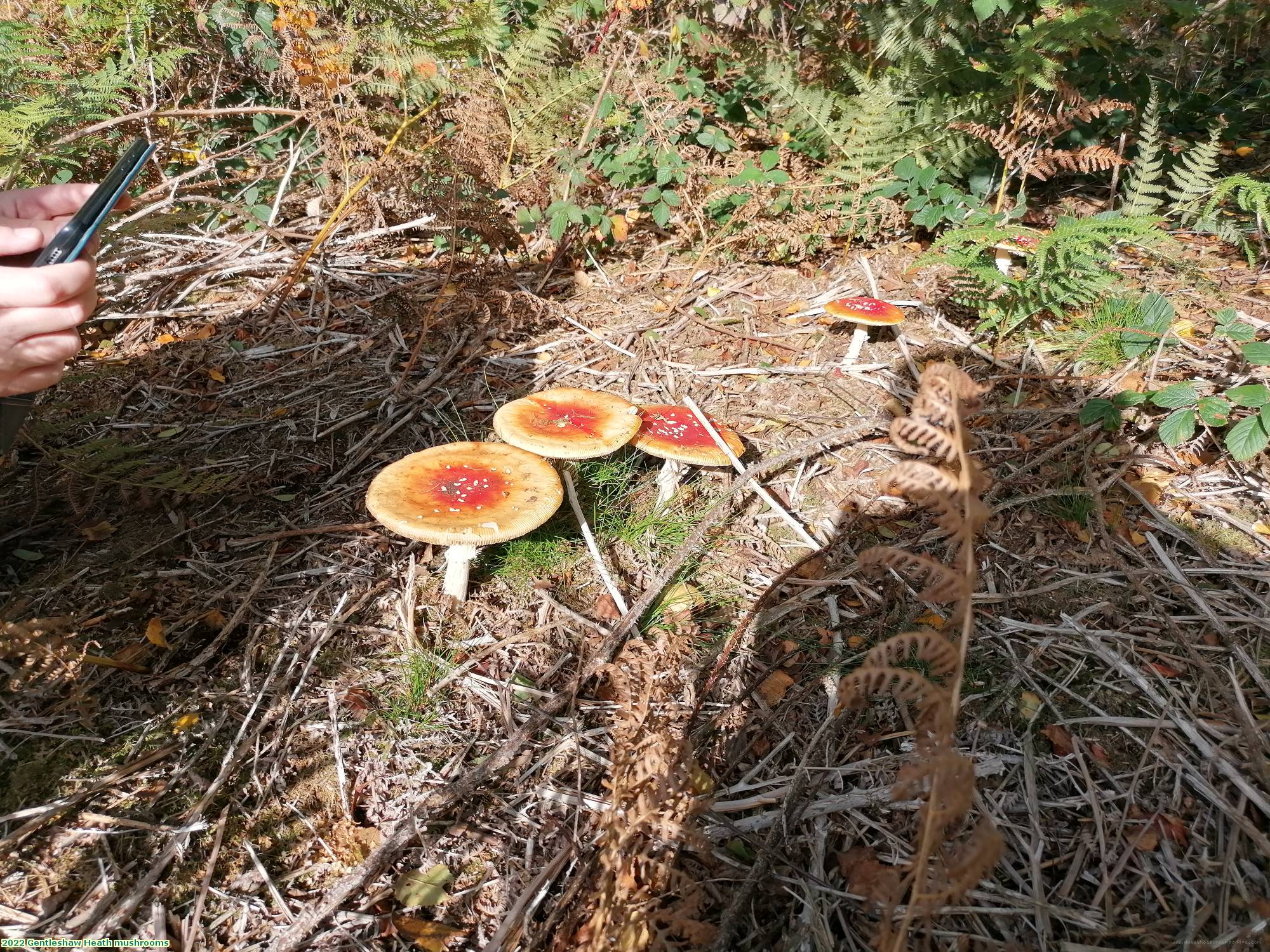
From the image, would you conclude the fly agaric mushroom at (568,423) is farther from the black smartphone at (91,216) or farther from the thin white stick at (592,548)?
the black smartphone at (91,216)

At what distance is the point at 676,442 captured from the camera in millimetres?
3004

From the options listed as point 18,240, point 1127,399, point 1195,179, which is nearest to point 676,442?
point 1127,399

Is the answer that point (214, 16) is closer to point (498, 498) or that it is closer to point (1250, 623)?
point (498, 498)

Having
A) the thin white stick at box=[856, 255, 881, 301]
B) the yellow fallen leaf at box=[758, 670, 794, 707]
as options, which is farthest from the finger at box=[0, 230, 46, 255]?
the thin white stick at box=[856, 255, 881, 301]

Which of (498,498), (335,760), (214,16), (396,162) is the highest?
(214,16)

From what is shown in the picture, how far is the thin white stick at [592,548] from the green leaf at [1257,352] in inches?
109

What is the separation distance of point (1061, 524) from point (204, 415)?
13.6 ft

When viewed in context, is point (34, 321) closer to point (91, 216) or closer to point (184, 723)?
point (91, 216)

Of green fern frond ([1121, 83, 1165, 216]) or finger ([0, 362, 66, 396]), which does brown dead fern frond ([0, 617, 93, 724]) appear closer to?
finger ([0, 362, 66, 396])

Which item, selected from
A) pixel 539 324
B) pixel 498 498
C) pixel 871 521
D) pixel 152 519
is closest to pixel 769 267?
pixel 539 324

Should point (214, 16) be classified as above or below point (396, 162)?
above

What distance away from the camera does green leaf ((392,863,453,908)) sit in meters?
2.00

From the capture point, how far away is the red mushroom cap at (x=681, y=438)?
296 centimetres

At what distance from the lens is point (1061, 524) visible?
301 centimetres
